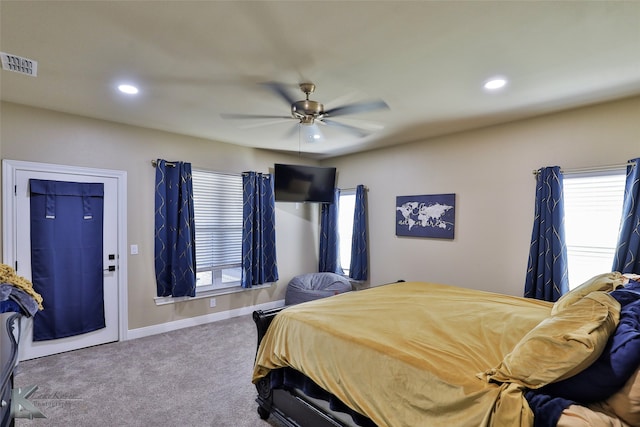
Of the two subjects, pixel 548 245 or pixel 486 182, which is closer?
pixel 548 245

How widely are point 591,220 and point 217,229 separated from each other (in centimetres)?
462

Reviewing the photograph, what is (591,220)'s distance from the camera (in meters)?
3.10

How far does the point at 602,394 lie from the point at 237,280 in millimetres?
4522

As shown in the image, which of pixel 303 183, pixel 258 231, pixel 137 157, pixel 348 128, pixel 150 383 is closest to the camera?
pixel 150 383

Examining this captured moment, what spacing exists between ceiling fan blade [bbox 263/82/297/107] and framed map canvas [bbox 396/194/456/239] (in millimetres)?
2427

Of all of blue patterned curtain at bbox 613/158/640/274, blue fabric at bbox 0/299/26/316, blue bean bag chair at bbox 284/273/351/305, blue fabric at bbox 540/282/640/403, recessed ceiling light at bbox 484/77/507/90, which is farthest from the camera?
blue bean bag chair at bbox 284/273/351/305

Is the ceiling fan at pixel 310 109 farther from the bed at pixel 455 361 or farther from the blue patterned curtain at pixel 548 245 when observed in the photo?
the blue patterned curtain at pixel 548 245

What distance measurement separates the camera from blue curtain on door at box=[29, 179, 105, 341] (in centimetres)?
329

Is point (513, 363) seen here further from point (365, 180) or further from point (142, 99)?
point (365, 180)

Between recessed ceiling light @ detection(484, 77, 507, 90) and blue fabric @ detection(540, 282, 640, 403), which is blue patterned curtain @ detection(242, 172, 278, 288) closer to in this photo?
recessed ceiling light @ detection(484, 77, 507, 90)

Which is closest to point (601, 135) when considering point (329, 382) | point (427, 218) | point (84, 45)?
point (427, 218)

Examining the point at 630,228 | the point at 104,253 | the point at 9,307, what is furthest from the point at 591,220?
the point at 104,253

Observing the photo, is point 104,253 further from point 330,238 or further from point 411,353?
point 411,353

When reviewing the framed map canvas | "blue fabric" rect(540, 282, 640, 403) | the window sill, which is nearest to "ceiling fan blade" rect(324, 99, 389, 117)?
the framed map canvas
